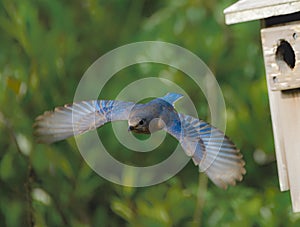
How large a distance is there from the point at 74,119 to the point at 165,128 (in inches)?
12.8

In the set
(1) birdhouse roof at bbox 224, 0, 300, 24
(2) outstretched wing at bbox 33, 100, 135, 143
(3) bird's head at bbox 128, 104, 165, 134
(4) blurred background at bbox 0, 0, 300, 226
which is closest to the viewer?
(1) birdhouse roof at bbox 224, 0, 300, 24

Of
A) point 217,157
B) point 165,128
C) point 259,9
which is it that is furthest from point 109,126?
point 259,9

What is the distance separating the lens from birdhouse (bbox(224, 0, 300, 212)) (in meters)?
3.50

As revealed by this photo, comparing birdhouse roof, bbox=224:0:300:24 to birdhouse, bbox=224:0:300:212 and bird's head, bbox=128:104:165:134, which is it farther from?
bird's head, bbox=128:104:165:134

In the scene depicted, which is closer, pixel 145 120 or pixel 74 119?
pixel 145 120

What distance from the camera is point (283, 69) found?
355 centimetres

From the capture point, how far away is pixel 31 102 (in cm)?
468

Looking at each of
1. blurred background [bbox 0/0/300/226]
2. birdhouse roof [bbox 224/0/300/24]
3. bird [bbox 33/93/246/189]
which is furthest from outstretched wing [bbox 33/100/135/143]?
blurred background [bbox 0/0/300/226]

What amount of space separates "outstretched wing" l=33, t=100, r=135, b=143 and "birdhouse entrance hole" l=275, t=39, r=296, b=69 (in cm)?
53

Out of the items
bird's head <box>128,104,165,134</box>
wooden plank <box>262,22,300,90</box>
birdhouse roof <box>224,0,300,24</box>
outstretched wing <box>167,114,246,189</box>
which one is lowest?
outstretched wing <box>167,114,246,189</box>

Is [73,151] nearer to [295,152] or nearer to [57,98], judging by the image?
[57,98]

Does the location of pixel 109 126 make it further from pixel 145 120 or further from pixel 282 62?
pixel 282 62

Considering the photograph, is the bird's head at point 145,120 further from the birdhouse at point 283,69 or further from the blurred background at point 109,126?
the blurred background at point 109,126

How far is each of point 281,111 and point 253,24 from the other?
1373 mm
